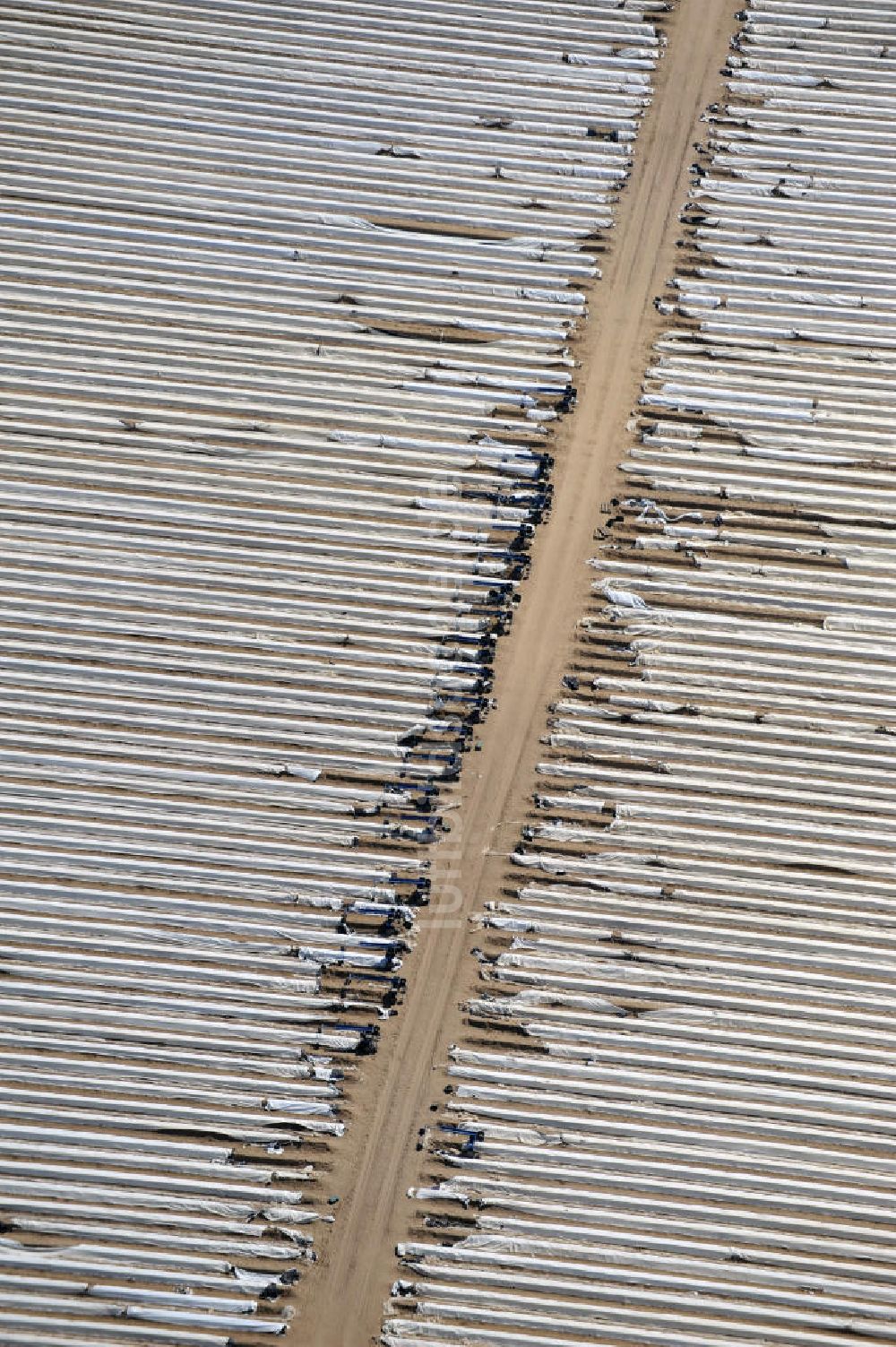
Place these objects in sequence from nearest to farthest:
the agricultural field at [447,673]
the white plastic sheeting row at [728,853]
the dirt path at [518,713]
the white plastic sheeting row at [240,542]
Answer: the white plastic sheeting row at [728,853]
the agricultural field at [447,673]
the dirt path at [518,713]
the white plastic sheeting row at [240,542]

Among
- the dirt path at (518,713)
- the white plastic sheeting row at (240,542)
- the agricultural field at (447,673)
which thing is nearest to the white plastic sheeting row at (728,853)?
the agricultural field at (447,673)

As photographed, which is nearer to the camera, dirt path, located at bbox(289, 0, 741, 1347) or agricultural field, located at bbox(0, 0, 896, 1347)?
agricultural field, located at bbox(0, 0, 896, 1347)

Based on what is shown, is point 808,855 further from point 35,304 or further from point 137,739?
point 35,304

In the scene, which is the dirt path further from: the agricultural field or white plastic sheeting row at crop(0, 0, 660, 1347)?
white plastic sheeting row at crop(0, 0, 660, 1347)

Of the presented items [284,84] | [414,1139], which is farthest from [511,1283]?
[284,84]

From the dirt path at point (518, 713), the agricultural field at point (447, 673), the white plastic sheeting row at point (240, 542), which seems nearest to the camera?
the agricultural field at point (447, 673)

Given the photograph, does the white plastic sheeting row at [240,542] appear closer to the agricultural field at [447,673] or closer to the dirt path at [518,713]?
the agricultural field at [447,673]

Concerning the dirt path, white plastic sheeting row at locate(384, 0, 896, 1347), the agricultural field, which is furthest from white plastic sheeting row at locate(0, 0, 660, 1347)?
white plastic sheeting row at locate(384, 0, 896, 1347)
